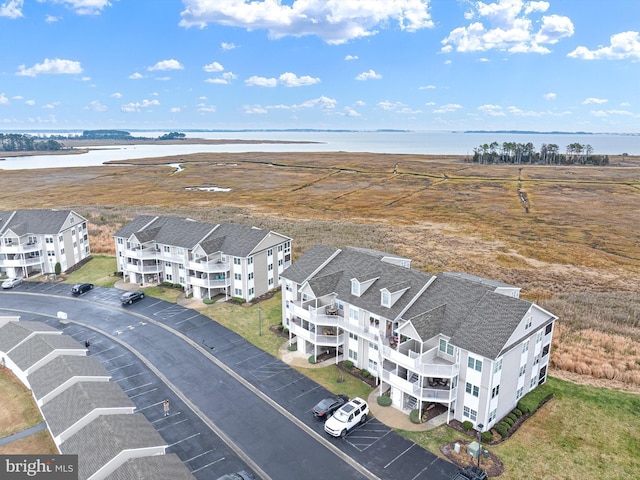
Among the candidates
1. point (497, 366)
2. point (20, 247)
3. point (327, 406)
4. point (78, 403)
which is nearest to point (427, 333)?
point (497, 366)

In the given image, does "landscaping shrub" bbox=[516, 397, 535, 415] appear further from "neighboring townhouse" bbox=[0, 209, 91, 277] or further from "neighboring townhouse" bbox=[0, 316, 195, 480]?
"neighboring townhouse" bbox=[0, 209, 91, 277]

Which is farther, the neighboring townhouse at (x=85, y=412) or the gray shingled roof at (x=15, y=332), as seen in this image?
the gray shingled roof at (x=15, y=332)

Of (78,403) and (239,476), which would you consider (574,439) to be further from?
(78,403)

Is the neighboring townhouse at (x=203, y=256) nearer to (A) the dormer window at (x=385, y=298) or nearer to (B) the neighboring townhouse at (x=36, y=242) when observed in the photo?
(B) the neighboring townhouse at (x=36, y=242)

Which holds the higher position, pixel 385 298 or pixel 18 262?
pixel 385 298

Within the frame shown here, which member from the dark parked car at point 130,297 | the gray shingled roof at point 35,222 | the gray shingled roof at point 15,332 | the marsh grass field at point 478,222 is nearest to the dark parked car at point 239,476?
the gray shingled roof at point 15,332

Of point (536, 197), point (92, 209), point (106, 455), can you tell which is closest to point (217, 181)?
point (92, 209)
